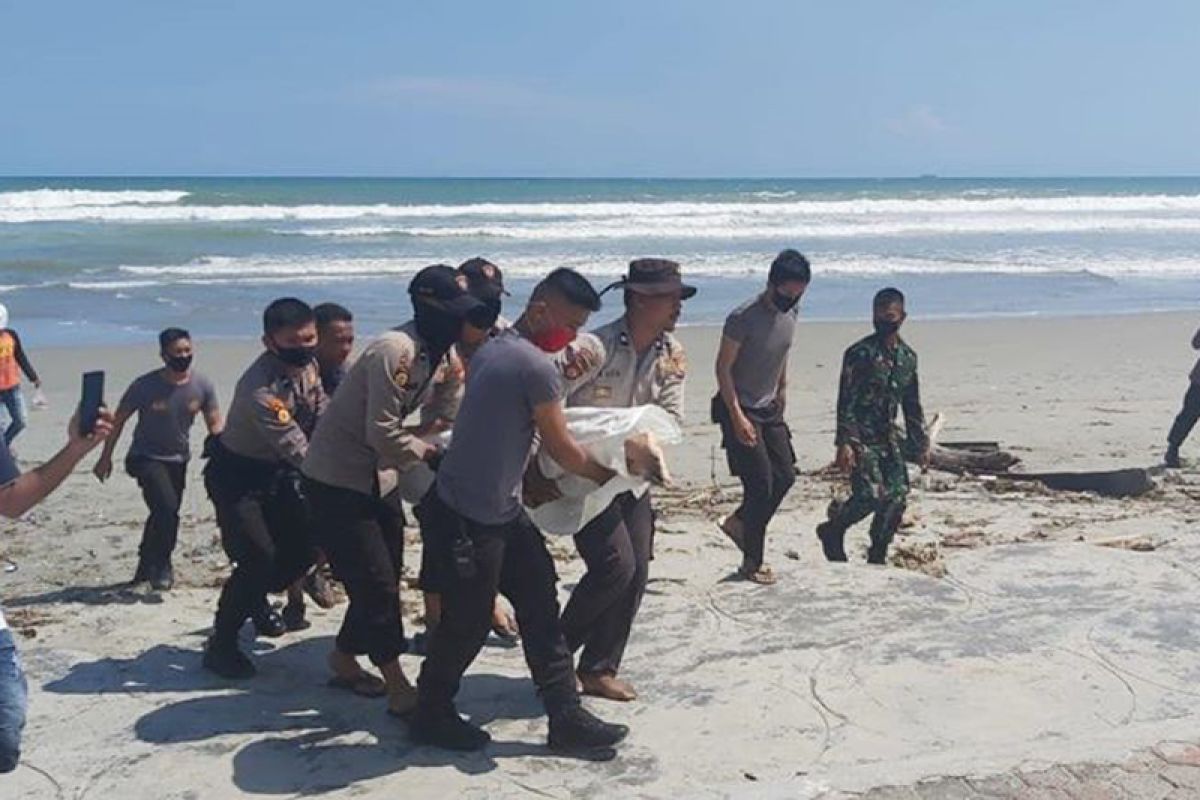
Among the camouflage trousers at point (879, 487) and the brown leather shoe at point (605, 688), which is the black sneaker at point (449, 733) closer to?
the brown leather shoe at point (605, 688)

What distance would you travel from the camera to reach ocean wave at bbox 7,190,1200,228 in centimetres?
4666

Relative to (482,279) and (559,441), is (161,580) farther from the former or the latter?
(559,441)

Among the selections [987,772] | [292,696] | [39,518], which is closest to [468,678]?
[292,696]

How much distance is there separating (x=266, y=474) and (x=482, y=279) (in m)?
1.22

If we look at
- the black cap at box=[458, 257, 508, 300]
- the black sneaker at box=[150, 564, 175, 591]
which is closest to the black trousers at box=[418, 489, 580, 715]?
the black cap at box=[458, 257, 508, 300]

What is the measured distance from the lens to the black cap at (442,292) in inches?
193

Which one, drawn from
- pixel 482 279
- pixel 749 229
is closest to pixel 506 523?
pixel 482 279

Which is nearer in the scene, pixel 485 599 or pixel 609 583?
pixel 485 599

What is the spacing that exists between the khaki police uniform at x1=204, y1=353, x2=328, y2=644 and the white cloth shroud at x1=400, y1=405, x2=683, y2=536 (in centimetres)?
70

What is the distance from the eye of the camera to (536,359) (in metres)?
4.54

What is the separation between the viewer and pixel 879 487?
7258 millimetres

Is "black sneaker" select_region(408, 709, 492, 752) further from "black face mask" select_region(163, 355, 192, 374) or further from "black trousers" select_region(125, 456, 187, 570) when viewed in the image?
"black face mask" select_region(163, 355, 192, 374)

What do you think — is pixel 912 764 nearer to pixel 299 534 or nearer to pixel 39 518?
pixel 299 534

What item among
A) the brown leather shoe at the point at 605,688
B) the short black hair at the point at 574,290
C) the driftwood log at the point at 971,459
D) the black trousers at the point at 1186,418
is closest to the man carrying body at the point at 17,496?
the short black hair at the point at 574,290
